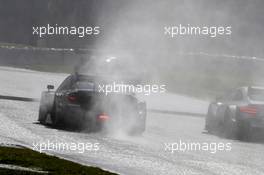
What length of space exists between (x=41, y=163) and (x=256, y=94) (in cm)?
1132

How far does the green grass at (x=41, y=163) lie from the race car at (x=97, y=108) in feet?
17.9

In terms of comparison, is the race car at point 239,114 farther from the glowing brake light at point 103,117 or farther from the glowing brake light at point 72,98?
the glowing brake light at point 72,98

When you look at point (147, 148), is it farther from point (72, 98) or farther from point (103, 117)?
point (72, 98)

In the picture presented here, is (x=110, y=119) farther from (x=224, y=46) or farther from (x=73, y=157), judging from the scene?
(x=224, y=46)

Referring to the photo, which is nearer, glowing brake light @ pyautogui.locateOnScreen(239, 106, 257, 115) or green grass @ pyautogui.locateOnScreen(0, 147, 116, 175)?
green grass @ pyautogui.locateOnScreen(0, 147, 116, 175)

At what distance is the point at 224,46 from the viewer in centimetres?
6122

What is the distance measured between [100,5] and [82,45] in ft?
11.1

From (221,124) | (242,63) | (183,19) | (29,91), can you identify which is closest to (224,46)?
(183,19)

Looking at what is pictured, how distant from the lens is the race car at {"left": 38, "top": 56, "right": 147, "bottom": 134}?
21.3 metres

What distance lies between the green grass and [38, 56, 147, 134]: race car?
545 centimetres

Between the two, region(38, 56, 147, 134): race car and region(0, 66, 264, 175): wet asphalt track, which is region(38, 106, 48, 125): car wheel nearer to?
region(0, 66, 264, 175): wet asphalt track

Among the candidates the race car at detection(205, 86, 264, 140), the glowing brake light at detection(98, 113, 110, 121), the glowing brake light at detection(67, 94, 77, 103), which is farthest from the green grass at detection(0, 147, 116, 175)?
the race car at detection(205, 86, 264, 140)

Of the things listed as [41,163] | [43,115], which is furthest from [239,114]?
[41,163]

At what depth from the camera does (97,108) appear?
21328 mm
